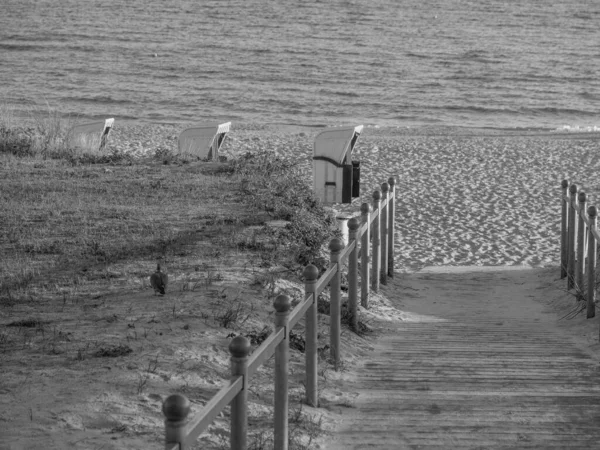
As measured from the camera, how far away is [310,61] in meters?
46.9

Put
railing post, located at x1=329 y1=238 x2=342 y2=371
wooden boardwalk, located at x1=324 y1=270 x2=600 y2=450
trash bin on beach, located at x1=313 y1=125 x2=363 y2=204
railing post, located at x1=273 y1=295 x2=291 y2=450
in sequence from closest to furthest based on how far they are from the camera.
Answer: railing post, located at x1=273 y1=295 x2=291 y2=450 → wooden boardwalk, located at x1=324 y1=270 x2=600 y2=450 → railing post, located at x1=329 y1=238 x2=342 y2=371 → trash bin on beach, located at x1=313 y1=125 x2=363 y2=204

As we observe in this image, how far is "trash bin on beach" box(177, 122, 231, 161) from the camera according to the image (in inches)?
676

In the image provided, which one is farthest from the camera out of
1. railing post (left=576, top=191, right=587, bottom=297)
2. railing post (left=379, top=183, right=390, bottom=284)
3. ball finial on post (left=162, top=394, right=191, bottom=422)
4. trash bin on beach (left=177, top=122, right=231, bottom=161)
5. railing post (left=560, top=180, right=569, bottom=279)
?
trash bin on beach (left=177, top=122, right=231, bottom=161)

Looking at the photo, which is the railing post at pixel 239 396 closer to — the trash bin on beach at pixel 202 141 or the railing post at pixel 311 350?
the railing post at pixel 311 350

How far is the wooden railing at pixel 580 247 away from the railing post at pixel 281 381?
12.5ft

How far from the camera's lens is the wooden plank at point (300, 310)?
4.89 metres

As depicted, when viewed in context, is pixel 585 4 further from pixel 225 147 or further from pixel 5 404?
pixel 5 404

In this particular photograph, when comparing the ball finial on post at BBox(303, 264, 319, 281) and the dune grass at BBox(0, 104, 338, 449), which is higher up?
the ball finial on post at BBox(303, 264, 319, 281)

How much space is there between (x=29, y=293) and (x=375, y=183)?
11428 mm

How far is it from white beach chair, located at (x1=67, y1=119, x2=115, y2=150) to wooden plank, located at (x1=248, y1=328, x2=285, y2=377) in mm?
12347

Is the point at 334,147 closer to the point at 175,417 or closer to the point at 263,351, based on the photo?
the point at 263,351

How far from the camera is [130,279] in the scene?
7230 mm

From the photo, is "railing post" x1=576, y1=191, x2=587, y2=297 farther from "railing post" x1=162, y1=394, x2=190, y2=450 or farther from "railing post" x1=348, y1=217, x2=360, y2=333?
"railing post" x1=162, y1=394, x2=190, y2=450

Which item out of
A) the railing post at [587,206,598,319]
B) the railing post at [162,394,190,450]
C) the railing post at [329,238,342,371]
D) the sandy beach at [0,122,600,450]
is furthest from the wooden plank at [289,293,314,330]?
the railing post at [587,206,598,319]
